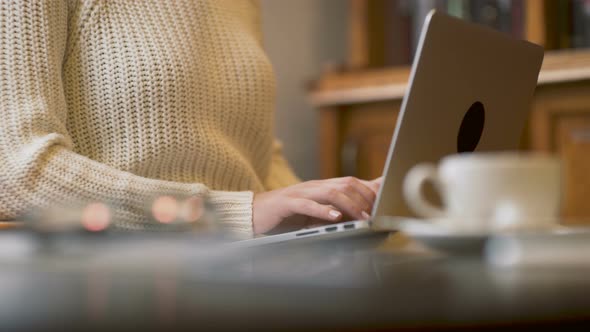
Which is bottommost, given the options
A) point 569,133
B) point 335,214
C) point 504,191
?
point 569,133

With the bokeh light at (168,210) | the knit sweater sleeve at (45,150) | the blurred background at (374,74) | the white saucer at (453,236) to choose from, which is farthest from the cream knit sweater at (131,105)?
the blurred background at (374,74)

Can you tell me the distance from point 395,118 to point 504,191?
1.93 metres

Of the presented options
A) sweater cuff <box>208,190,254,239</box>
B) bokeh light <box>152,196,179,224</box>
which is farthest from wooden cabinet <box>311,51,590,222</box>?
bokeh light <box>152,196,179,224</box>

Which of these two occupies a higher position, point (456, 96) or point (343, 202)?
point (456, 96)

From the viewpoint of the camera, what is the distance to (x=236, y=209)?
3.64 ft

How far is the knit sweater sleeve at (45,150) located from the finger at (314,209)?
0.08 metres

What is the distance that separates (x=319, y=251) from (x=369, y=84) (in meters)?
1.81

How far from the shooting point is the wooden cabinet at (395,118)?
2143 mm

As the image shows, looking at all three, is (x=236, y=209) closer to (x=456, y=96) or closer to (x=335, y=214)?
(x=335, y=214)

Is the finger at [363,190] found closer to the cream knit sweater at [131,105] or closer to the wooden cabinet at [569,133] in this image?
the cream knit sweater at [131,105]

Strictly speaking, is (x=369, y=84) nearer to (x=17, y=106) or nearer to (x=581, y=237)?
(x=17, y=106)

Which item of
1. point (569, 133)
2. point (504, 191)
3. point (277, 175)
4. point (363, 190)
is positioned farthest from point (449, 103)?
point (569, 133)

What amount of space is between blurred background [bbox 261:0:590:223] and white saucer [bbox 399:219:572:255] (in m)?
1.54

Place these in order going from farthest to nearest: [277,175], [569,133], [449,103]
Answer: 1. [569,133]
2. [277,175]
3. [449,103]
